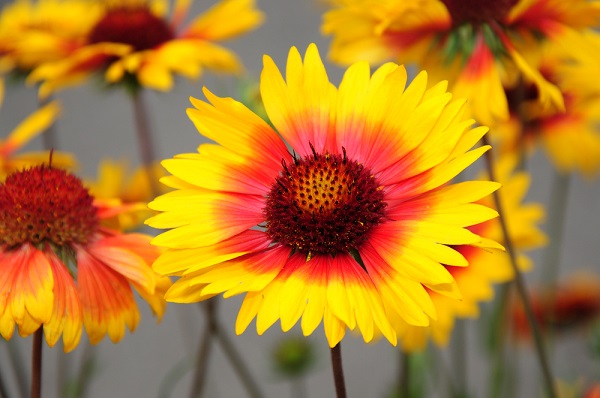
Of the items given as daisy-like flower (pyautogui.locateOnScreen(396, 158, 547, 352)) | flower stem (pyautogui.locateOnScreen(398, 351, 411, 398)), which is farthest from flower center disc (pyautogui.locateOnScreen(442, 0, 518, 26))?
flower stem (pyautogui.locateOnScreen(398, 351, 411, 398))

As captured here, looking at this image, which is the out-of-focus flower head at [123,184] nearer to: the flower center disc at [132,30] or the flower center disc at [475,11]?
the flower center disc at [132,30]

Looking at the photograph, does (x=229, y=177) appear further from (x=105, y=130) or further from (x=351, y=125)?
(x=105, y=130)

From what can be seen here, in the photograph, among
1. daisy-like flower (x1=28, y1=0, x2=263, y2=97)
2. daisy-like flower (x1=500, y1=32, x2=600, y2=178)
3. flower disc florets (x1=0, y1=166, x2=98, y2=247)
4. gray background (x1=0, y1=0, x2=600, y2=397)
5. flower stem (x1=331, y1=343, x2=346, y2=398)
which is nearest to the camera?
flower stem (x1=331, y1=343, x2=346, y2=398)

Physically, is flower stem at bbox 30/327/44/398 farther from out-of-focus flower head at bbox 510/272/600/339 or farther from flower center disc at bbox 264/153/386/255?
out-of-focus flower head at bbox 510/272/600/339

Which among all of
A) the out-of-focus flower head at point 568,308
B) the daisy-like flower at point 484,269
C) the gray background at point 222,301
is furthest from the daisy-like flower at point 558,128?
the gray background at point 222,301

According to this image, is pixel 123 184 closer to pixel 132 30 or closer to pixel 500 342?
pixel 132 30

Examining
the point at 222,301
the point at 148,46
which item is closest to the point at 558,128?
the point at 148,46
